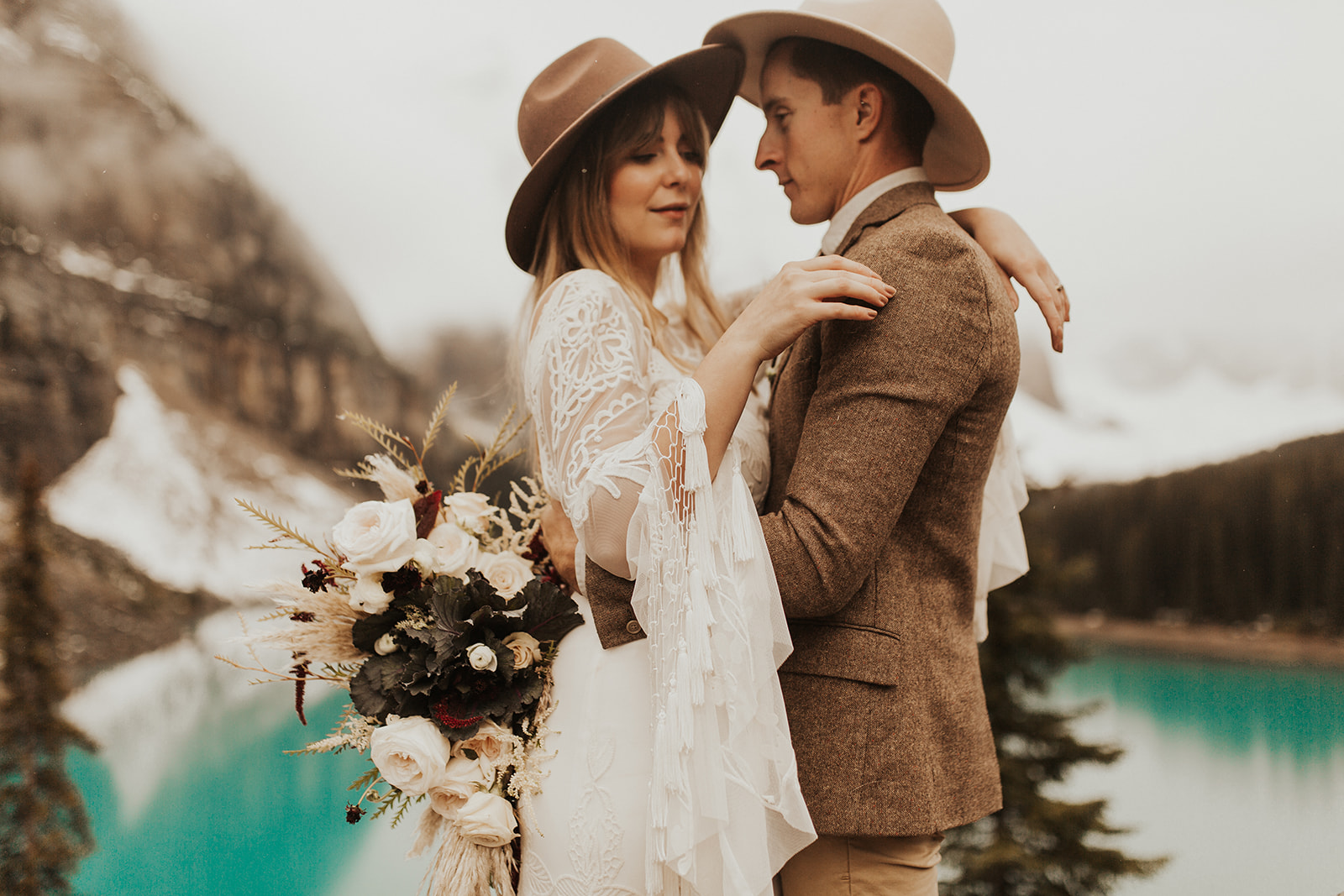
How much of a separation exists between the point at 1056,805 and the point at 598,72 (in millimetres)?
2517

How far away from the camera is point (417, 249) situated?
2.87 m

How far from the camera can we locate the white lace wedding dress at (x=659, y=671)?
104cm

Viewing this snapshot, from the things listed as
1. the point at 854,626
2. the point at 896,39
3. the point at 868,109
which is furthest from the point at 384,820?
the point at 896,39

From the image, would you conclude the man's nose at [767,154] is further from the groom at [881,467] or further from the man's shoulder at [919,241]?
the man's shoulder at [919,241]

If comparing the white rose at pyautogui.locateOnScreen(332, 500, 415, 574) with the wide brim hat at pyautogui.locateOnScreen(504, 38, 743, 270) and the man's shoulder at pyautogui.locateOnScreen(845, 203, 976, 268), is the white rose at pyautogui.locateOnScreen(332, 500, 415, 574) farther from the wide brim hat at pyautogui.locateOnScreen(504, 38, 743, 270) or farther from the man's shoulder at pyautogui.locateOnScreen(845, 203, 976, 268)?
A: the man's shoulder at pyautogui.locateOnScreen(845, 203, 976, 268)

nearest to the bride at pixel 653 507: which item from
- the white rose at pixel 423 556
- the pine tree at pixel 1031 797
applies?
the white rose at pixel 423 556

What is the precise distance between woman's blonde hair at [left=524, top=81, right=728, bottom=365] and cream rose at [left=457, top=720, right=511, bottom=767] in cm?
68

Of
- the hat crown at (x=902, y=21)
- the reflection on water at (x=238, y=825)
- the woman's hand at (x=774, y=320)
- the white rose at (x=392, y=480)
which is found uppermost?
the hat crown at (x=902, y=21)

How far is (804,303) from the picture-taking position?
41.3 inches

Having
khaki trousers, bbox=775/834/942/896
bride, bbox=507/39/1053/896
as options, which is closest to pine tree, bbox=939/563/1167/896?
khaki trousers, bbox=775/834/942/896

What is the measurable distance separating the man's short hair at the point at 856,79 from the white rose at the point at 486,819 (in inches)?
48.1

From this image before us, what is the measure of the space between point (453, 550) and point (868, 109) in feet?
3.28

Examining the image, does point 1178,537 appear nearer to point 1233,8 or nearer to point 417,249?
point 1233,8

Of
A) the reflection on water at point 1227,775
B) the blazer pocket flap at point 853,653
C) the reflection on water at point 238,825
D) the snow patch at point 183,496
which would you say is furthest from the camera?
the snow patch at point 183,496
